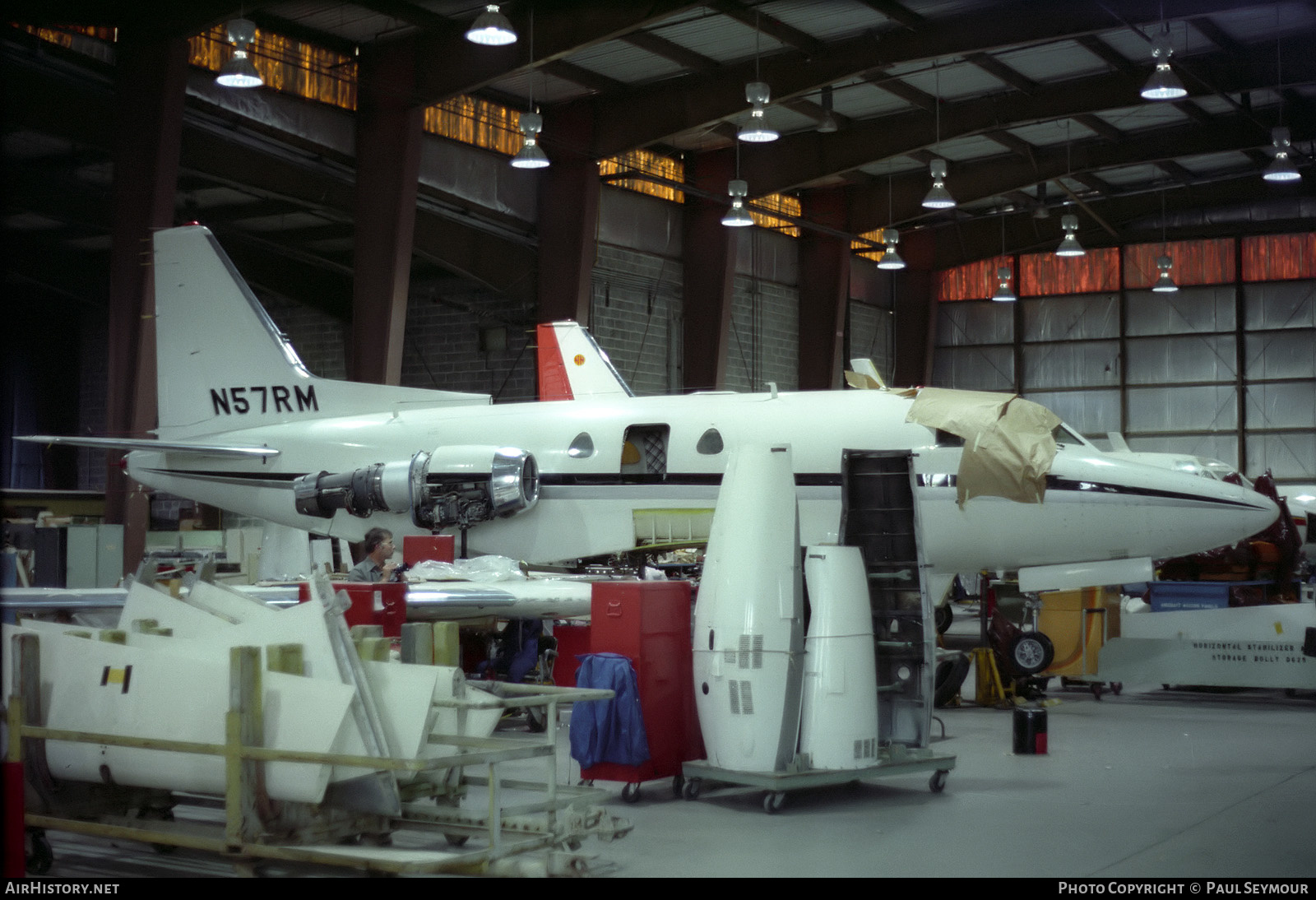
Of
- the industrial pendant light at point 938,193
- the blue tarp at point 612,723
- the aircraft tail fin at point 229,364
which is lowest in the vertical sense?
the blue tarp at point 612,723

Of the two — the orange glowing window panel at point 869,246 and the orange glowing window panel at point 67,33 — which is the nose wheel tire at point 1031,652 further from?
the orange glowing window panel at point 869,246

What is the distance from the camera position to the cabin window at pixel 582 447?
46.1 ft

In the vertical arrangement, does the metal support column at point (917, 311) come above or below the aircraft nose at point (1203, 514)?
above

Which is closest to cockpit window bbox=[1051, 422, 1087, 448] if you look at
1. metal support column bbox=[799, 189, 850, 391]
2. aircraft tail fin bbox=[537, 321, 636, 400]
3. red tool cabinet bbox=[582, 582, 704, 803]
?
red tool cabinet bbox=[582, 582, 704, 803]

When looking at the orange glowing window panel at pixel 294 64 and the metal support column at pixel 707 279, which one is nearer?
the orange glowing window panel at pixel 294 64

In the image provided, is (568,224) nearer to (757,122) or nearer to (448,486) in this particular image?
(757,122)

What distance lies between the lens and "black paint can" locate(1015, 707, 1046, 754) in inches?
382

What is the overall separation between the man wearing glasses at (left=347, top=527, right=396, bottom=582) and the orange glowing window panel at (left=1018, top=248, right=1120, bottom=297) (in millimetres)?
31713

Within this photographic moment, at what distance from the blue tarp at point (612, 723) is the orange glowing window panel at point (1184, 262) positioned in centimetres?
3327

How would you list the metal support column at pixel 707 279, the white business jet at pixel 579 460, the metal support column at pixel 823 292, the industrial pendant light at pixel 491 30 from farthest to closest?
the metal support column at pixel 823 292, the metal support column at pixel 707 279, the industrial pendant light at pixel 491 30, the white business jet at pixel 579 460

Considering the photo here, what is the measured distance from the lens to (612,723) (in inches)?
307

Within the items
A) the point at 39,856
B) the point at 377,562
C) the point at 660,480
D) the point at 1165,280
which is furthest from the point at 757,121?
the point at 1165,280

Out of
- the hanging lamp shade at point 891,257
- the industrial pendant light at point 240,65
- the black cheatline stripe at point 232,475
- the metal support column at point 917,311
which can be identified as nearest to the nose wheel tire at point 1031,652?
the black cheatline stripe at point 232,475

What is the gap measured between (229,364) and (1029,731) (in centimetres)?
1069
